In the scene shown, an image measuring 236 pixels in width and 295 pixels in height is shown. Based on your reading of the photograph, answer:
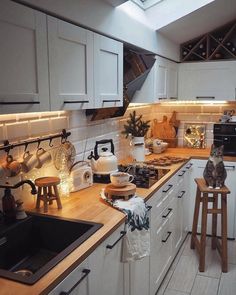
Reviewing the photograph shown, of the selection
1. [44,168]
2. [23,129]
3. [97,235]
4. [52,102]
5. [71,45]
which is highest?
[71,45]

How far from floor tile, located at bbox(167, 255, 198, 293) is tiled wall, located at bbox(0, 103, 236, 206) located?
3.97 feet

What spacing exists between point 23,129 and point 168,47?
2.18 meters

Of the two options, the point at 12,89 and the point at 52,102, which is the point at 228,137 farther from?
the point at 12,89

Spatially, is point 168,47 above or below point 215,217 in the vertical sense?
above

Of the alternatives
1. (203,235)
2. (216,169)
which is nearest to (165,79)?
(216,169)

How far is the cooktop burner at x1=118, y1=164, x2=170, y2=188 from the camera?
2498mm

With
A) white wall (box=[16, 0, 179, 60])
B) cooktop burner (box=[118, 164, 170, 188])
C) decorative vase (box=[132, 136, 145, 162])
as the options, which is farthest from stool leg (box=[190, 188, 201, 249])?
white wall (box=[16, 0, 179, 60])

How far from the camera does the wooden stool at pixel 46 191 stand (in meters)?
1.92

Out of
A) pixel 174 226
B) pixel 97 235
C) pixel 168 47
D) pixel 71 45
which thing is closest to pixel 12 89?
pixel 71 45

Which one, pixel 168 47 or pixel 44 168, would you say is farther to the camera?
pixel 168 47

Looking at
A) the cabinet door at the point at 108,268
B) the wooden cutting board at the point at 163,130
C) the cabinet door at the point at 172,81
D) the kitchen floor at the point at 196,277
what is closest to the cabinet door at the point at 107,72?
the cabinet door at the point at 108,268

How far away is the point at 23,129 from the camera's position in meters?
1.95

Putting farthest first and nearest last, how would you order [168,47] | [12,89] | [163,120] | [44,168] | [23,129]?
[163,120]
[168,47]
[44,168]
[23,129]
[12,89]

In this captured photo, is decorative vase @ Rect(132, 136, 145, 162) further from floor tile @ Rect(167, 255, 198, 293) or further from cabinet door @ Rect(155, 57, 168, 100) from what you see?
floor tile @ Rect(167, 255, 198, 293)
